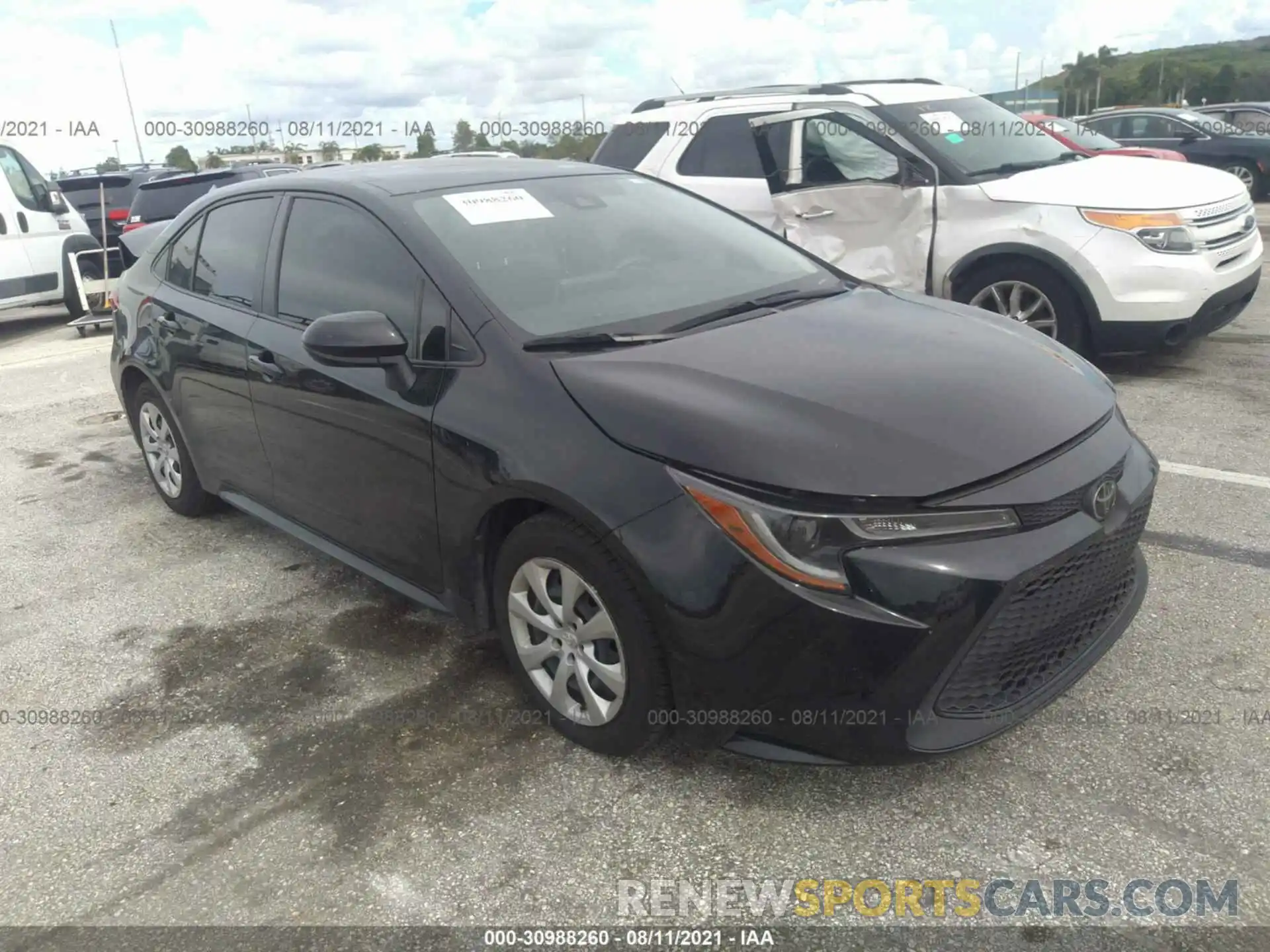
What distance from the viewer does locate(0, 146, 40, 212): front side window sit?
10.7 metres

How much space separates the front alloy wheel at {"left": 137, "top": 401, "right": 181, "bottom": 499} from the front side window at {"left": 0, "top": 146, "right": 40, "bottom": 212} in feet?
24.7

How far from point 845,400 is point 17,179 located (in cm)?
1137

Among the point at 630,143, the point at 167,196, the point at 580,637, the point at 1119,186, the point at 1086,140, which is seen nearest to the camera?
the point at 580,637

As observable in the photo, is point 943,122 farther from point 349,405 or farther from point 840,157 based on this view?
point 349,405

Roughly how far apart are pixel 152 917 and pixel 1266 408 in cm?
573

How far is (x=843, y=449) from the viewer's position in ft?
7.75

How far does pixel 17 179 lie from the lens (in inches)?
427

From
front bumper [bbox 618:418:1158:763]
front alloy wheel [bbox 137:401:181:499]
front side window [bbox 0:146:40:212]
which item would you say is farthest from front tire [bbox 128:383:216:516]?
front side window [bbox 0:146:40:212]

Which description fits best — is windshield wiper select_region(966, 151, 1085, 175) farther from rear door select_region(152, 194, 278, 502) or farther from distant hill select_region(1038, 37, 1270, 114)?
distant hill select_region(1038, 37, 1270, 114)

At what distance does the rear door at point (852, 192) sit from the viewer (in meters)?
6.57

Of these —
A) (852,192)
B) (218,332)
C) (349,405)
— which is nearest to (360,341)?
(349,405)

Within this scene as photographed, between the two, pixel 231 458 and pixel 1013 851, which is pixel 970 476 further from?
pixel 231 458

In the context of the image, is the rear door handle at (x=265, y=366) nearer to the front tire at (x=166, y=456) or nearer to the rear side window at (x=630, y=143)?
the front tire at (x=166, y=456)

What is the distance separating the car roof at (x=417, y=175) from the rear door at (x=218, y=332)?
6.5 inches
